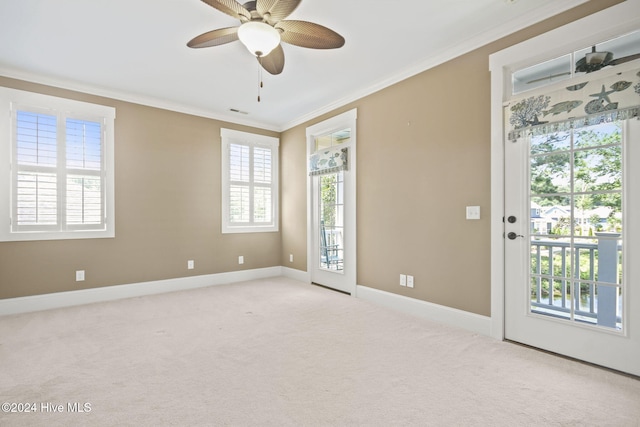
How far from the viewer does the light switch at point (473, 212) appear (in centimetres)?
290

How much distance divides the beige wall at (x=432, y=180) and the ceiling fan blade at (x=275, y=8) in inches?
72.4

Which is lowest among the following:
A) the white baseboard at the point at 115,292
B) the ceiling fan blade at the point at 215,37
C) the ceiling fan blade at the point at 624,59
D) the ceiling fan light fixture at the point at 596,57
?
the white baseboard at the point at 115,292

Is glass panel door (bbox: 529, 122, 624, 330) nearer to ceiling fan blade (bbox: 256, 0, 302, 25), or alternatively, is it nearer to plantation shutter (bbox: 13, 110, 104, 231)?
ceiling fan blade (bbox: 256, 0, 302, 25)

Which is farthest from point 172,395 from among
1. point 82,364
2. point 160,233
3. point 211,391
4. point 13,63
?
point 13,63

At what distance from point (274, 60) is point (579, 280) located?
9.94 feet

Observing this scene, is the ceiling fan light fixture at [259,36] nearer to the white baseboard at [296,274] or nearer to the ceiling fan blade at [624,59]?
the ceiling fan blade at [624,59]

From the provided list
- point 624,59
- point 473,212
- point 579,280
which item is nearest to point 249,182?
point 473,212

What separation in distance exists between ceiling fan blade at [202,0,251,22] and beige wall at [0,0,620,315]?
2039 mm

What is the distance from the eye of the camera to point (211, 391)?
6.44ft

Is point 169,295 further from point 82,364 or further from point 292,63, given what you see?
point 292,63

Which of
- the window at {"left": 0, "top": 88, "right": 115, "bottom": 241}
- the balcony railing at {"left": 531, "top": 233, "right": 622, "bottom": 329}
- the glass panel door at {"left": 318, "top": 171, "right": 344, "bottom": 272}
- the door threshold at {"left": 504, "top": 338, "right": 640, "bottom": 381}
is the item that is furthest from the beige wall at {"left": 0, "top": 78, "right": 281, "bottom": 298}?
the balcony railing at {"left": 531, "top": 233, "right": 622, "bottom": 329}

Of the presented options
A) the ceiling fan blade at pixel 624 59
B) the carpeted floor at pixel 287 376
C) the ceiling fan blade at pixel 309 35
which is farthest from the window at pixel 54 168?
the ceiling fan blade at pixel 624 59

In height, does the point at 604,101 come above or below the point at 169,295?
above

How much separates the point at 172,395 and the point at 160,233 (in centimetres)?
301
